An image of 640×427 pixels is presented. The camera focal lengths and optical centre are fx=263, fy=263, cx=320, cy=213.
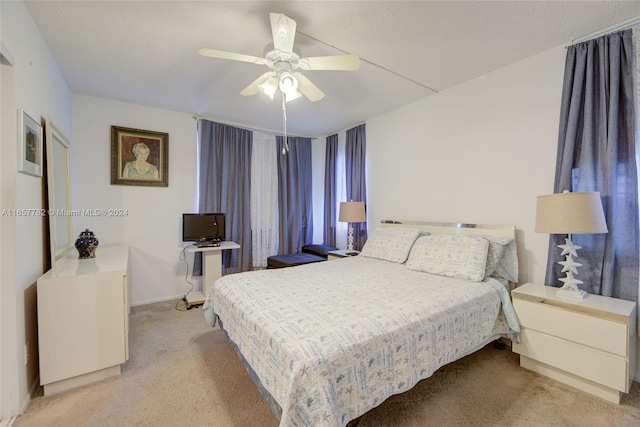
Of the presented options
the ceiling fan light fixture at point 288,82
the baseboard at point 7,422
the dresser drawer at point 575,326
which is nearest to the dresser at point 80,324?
the baseboard at point 7,422

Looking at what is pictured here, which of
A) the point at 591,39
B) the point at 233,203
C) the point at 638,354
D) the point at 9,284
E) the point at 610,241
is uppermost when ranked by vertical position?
the point at 591,39

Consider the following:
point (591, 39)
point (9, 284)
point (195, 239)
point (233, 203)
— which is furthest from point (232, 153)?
point (591, 39)

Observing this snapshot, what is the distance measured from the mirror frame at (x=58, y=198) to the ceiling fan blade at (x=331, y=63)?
2038 mm

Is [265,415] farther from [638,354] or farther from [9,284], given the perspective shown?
[638,354]

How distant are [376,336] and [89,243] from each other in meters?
2.71

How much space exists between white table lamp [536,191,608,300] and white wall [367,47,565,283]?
15.9 inches

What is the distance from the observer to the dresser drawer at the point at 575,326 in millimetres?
1644

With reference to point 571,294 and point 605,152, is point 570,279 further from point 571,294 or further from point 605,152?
point 605,152

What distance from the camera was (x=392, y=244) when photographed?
3.01 meters

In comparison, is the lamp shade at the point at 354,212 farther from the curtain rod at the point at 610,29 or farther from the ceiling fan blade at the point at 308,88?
the curtain rod at the point at 610,29

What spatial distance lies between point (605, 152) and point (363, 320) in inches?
87.3

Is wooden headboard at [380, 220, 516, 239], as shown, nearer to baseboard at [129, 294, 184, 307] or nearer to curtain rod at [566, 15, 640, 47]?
curtain rod at [566, 15, 640, 47]

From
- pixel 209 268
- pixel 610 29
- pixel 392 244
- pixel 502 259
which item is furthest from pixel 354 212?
A: pixel 610 29

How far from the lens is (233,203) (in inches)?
163
